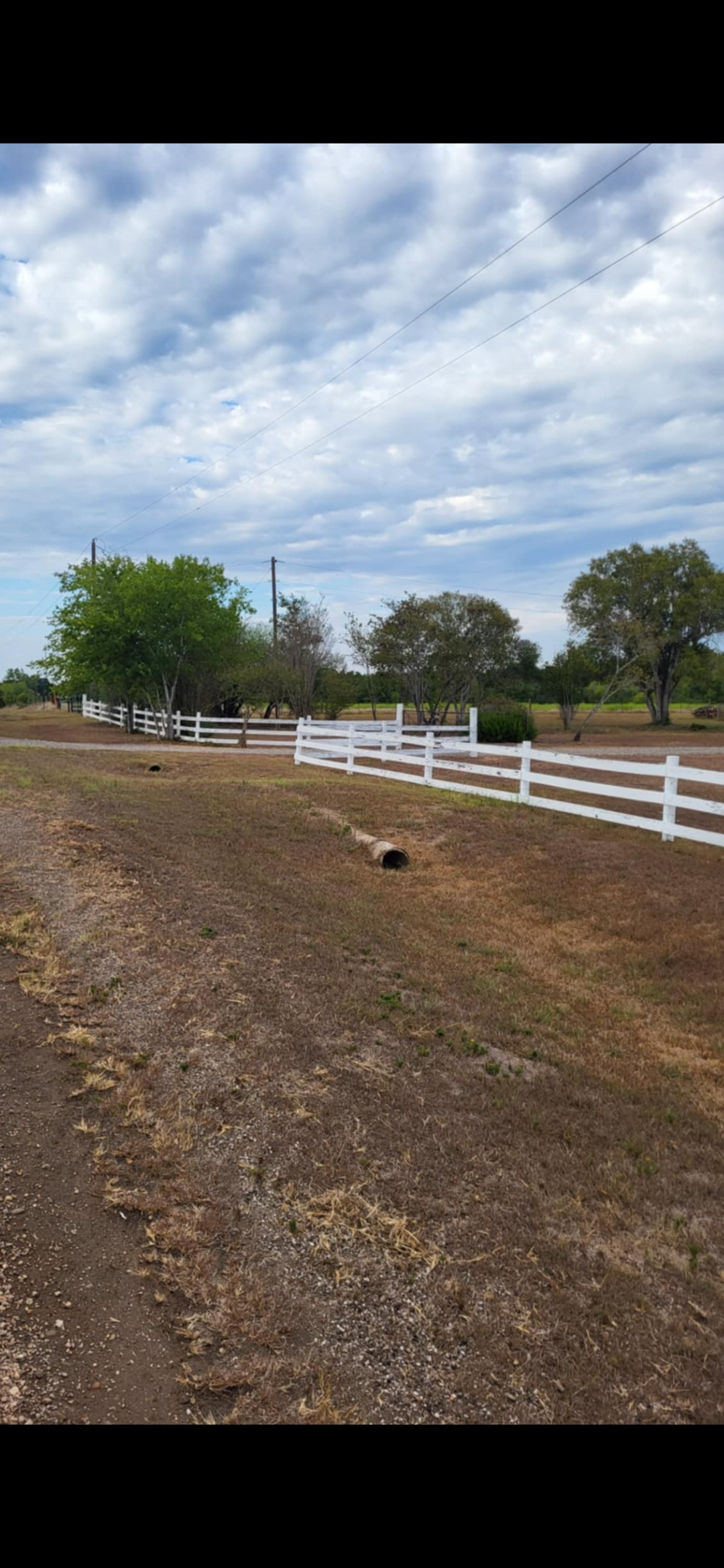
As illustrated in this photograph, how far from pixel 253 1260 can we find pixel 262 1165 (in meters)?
0.52

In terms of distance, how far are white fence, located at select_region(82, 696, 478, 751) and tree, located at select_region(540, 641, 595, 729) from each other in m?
11.5

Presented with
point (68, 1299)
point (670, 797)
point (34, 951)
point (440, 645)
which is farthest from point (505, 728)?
point (68, 1299)

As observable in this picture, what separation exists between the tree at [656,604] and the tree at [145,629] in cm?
1807

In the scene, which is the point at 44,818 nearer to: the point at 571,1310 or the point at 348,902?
the point at 348,902

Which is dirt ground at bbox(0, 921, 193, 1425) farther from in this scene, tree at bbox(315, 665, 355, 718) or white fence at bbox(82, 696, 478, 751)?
tree at bbox(315, 665, 355, 718)

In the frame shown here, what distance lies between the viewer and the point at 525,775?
37.0 ft

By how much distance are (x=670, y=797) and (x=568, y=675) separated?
2995 centimetres

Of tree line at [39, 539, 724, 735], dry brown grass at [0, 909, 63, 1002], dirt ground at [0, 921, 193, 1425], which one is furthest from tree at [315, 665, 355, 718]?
dirt ground at [0, 921, 193, 1425]

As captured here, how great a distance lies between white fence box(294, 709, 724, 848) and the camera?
890 centimetres

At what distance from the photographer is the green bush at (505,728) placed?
2734 cm

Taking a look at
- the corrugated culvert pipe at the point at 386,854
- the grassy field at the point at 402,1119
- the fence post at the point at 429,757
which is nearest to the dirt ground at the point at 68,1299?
the grassy field at the point at 402,1119

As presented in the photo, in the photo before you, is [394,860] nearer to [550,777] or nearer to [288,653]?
[550,777]

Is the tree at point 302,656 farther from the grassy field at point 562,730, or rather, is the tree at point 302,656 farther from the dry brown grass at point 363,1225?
the dry brown grass at point 363,1225
